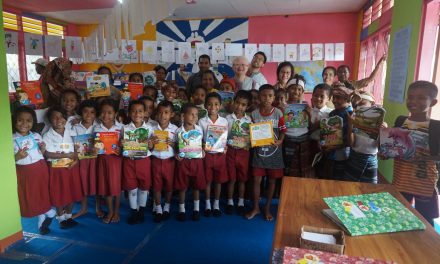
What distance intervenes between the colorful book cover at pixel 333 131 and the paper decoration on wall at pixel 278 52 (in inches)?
153

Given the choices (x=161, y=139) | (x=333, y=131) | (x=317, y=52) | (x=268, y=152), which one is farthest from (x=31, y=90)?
(x=317, y=52)

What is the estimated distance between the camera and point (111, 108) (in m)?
2.85

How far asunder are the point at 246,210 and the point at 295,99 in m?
1.32

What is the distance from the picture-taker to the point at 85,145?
2.83 meters

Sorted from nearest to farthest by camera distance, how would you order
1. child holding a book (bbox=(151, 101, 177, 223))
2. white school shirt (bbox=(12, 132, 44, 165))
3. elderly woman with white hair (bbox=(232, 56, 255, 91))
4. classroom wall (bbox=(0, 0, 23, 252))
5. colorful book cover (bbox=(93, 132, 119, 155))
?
classroom wall (bbox=(0, 0, 23, 252)) → white school shirt (bbox=(12, 132, 44, 165)) → colorful book cover (bbox=(93, 132, 119, 155)) → child holding a book (bbox=(151, 101, 177, 223)) → elderly woman with white hair (bbox=(232, 56, 255, 91))

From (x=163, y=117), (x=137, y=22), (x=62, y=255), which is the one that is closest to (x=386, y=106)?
(x=163, y=117)

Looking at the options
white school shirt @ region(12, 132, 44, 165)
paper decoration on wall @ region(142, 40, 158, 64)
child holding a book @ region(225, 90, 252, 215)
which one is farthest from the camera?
paper decoration on wall @ region(142, 40, 158, 64)

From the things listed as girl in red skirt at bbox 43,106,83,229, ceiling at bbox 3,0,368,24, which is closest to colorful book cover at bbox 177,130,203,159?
girl in red skirt at bbox 43,106,83,229

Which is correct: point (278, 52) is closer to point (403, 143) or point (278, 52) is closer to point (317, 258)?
point (403, 143)

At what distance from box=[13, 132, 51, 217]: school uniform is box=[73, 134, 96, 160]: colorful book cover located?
0.29m

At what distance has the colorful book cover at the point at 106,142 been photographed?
→ 279 cm

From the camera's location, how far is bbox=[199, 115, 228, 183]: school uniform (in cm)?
298

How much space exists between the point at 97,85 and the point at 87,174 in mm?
942

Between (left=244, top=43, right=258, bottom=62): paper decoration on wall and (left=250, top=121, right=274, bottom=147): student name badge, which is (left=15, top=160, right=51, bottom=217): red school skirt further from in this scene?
(left=244, top=43, right=258, bottom=62): paper decoration on wall
